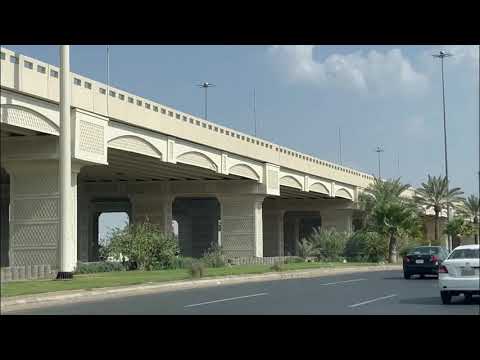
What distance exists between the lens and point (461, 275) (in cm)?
1869

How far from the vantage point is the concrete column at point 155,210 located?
2299 inches

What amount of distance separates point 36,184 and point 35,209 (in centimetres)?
113

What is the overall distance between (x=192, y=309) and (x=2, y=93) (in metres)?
14.5

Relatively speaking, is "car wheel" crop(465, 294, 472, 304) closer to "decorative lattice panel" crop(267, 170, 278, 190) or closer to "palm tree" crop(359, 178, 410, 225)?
"decorative lattice panel" crop(267, 170, 278, 190)

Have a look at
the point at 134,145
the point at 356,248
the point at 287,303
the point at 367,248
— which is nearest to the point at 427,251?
the point at 287,303

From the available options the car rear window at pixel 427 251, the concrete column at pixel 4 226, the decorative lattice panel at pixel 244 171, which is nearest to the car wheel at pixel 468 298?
the car rear window at pixel 427 251

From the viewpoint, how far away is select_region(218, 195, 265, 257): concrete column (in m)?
58.4

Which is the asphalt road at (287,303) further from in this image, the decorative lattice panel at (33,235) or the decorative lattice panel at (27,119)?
the decorative lattice panel at (33,235)

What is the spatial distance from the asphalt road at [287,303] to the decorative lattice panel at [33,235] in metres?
10.1

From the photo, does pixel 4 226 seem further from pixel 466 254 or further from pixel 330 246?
pixel 466 254

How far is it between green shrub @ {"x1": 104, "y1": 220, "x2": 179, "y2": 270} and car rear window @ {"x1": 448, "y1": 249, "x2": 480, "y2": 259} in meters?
23.1

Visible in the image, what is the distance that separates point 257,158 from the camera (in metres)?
56.1
